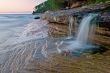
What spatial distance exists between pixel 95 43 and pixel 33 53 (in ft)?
8.13

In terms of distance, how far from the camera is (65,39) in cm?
1169

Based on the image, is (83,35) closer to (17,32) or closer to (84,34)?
(84,34)

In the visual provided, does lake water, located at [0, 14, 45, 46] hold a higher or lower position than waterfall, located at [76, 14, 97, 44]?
lower

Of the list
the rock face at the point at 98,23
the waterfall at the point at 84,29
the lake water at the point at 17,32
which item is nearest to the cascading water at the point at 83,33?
the waterfall at the point at 84,29

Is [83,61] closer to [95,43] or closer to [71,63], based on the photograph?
[71,63]

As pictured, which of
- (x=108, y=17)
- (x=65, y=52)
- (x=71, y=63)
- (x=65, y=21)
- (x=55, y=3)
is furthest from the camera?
(x=55, y=3)

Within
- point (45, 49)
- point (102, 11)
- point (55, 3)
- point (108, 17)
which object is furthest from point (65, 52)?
point (55, 3)

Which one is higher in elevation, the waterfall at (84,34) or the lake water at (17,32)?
the waterfall at (84,34)

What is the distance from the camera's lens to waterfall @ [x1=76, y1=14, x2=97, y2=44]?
10742 millimetres

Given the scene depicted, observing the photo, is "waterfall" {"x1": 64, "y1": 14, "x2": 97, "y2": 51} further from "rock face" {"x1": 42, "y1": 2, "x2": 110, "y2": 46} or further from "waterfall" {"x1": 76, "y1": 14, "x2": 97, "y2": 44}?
"rock face" {"x1": 42, "y1": 2, "x2": 110, "y2": 46}

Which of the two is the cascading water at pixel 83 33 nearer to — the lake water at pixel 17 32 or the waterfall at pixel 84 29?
the waterfall at pixel 84 29

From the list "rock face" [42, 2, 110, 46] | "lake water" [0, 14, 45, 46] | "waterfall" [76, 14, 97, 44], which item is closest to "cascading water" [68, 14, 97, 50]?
"waterfall" [76, 14, 97, 44]

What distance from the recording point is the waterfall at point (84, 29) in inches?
423

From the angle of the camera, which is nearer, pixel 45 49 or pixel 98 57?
pixel 98 57
